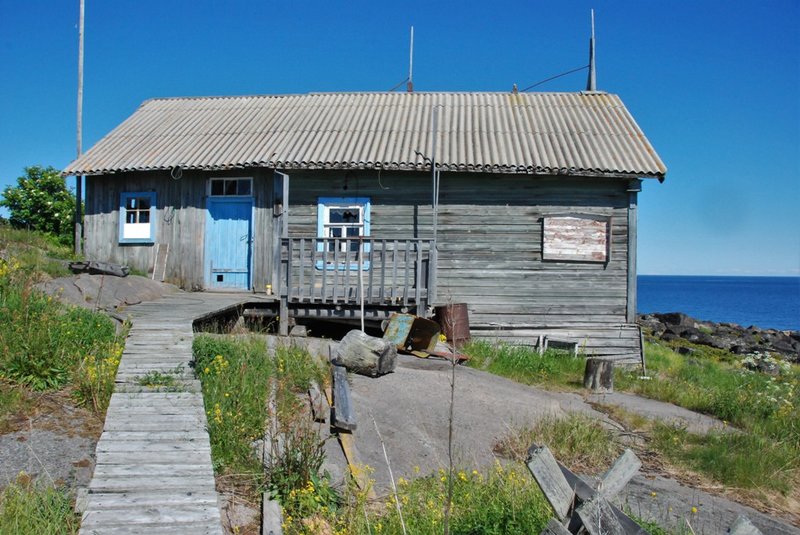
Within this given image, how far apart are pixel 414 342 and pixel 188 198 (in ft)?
22.0

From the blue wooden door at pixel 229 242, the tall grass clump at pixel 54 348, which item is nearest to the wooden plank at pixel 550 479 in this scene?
the tall grass clump at pixel 54 348

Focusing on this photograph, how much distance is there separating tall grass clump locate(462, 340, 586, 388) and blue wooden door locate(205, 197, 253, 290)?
17.6 ft

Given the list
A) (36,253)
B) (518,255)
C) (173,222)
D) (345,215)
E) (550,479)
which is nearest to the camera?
(550,479)

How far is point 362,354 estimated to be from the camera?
28.9 ft

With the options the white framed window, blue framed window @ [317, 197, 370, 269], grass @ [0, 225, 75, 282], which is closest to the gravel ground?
grass @ [0, 225, 75, 282]

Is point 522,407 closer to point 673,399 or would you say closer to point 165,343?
point 673,399

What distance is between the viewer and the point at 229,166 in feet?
44.7

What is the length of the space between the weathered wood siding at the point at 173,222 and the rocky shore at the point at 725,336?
64.9 ft

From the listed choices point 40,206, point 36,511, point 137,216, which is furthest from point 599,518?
point 40,206

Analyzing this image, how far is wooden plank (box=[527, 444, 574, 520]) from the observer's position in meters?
3.52

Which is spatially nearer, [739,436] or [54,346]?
[54,346]

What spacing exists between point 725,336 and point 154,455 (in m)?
32.3

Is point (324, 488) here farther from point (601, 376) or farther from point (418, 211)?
point (418, 211)

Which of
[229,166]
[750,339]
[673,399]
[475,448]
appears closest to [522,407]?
[475,448]
